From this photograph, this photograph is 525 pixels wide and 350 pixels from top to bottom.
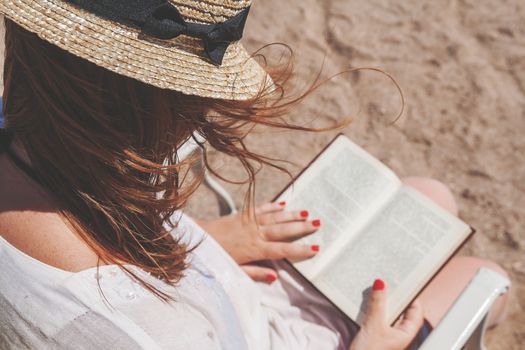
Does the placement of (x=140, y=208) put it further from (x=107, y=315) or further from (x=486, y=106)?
(x=486, y=106)

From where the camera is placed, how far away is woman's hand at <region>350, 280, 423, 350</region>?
110cm

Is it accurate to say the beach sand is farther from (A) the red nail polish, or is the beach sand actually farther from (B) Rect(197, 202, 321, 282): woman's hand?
(A) the red nail polish

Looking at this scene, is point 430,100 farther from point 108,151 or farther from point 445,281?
point 108,151

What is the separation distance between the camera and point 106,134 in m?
0.79

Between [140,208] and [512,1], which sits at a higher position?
[512,1]

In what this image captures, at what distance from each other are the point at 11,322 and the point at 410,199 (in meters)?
0.80

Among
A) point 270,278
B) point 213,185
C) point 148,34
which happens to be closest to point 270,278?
point 270,278

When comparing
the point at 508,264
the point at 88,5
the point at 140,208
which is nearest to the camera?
the point at 88,5

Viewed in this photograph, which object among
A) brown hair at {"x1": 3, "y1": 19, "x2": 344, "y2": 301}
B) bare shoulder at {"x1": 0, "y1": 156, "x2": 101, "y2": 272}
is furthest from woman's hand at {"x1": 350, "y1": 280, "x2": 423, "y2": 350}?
bare shoulder at {"x1": 0, "y1": 156, "x2": 101, "y2": 272}

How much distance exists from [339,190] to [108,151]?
621mm

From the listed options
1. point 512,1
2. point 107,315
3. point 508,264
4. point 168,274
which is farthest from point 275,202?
point 512,1

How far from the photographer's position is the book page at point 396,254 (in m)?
1.16

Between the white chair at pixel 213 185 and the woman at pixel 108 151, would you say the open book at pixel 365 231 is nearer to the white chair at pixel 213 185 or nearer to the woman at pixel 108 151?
the white chair at pixel 213 185

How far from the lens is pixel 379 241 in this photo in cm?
124
